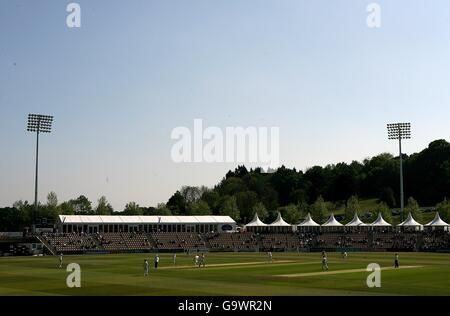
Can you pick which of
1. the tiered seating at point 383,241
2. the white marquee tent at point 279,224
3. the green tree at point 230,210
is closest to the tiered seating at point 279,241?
the white marquee tent at point 279,224

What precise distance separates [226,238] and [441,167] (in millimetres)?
102916

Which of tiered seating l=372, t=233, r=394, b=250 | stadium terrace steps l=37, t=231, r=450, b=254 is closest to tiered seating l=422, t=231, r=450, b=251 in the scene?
stadium terrace steps l=37, t=231, r=450, b=254

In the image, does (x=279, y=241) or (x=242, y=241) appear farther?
(x=242, y=241)

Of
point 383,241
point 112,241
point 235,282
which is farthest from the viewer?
point 112,241

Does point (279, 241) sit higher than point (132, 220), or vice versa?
point (132, 220)

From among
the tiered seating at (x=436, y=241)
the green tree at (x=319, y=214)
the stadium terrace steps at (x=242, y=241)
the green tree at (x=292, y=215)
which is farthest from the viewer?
the green tree at (x=292, y=215)

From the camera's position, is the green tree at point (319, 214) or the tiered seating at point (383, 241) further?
the green tree at point (319, 214)

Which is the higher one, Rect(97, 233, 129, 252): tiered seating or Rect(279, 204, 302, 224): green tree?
Rect(279, 204, 302, 224): green tree

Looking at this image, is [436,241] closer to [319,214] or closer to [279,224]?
[279,224]

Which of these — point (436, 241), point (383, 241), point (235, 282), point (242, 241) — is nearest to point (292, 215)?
point (242, 241)

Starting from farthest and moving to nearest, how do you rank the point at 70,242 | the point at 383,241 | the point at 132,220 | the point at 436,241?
the point at 132,220 → the point at 70,242 → the point at 383,241 → the point at 436,241

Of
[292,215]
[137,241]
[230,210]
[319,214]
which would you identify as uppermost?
[230,210]

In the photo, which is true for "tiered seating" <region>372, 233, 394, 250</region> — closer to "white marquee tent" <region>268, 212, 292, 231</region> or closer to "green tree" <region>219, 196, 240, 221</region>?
"white marquee tent" <region>268, 212, 292, 231</region>

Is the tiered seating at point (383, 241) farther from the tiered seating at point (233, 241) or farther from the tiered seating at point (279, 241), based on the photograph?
the tiered seating at point (233, 241)
